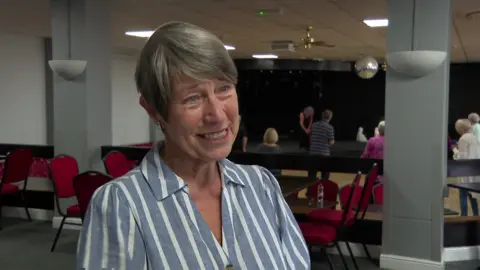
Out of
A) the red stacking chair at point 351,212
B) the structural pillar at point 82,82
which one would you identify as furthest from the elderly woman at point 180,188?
the structural pillar at point 82,82

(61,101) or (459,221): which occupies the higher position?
(61,101)

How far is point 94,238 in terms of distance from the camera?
909mm

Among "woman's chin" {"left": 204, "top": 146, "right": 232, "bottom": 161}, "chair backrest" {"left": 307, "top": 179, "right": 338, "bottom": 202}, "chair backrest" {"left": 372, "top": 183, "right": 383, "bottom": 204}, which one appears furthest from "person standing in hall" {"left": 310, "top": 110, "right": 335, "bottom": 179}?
"woman's chin" {"left": 204, "top": 146, "right": 232, "bottom": 161}

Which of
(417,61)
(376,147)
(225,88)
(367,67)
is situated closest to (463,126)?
(376,147)

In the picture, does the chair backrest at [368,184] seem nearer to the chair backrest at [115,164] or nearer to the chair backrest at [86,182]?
the chair backrest at [86,182]

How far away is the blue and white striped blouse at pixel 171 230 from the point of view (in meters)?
0.91

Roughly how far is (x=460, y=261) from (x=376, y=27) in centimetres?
414

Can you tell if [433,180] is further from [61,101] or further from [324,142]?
[61,101]

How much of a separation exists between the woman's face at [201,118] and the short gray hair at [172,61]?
0.05ft

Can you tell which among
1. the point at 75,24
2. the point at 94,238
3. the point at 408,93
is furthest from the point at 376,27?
the point at 94,238

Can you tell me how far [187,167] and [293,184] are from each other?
151 inches

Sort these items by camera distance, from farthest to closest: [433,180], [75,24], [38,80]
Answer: [38,80] → [75,24] → [433,180]

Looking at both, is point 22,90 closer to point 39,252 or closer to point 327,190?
point 39,252

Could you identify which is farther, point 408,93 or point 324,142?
point 324,142
